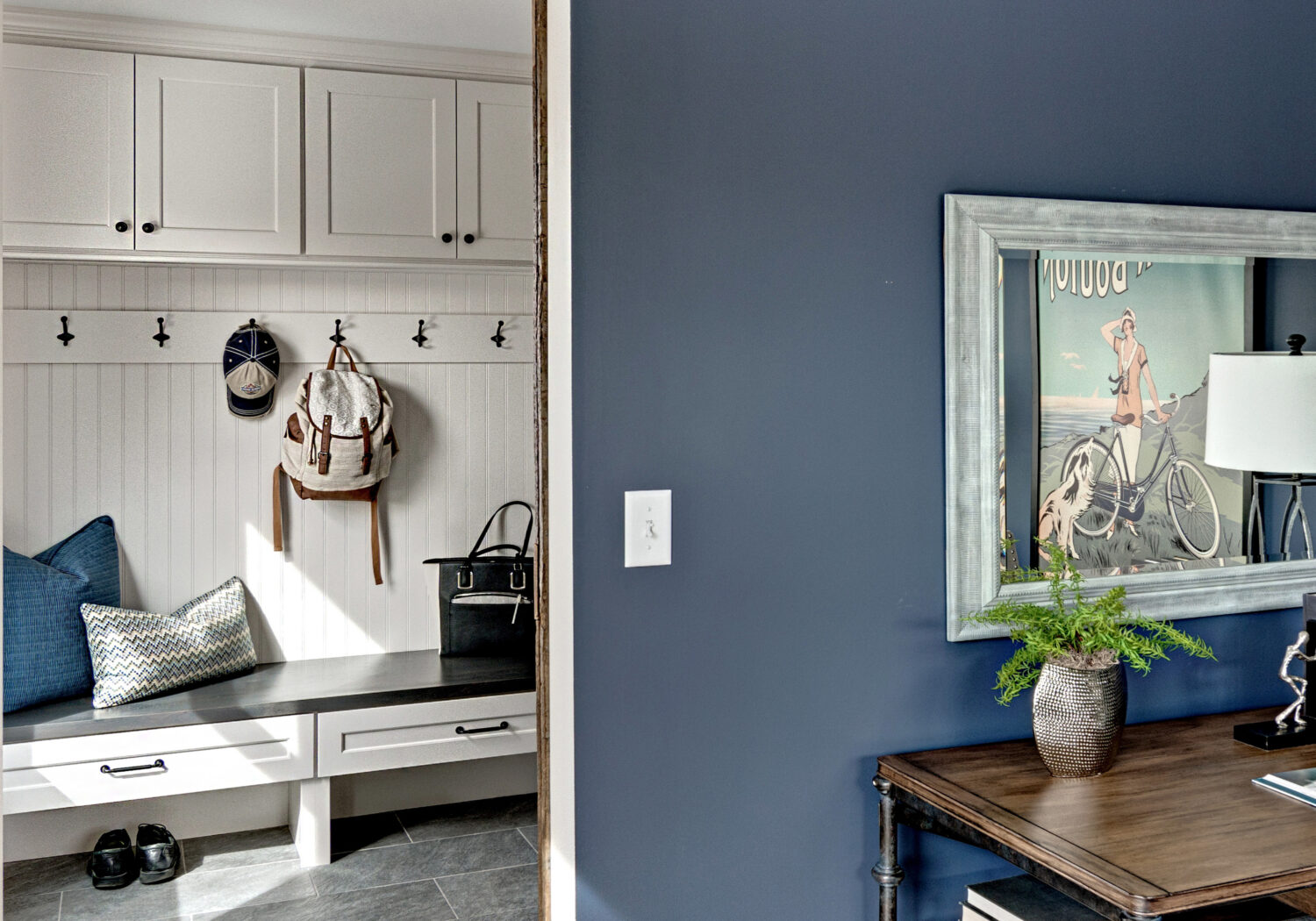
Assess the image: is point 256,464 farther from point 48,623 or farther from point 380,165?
point 380,165

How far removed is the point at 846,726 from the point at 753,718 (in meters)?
0.17

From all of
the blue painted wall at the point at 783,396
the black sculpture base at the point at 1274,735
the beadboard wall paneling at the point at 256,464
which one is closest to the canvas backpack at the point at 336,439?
the beadboard wall paneling at the point at 256,464

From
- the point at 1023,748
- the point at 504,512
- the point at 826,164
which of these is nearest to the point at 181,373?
the point at 504,512

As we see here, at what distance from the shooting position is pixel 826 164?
1678 millimetres

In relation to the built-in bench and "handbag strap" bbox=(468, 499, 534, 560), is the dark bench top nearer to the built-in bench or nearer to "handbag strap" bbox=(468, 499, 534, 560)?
the built-in bench

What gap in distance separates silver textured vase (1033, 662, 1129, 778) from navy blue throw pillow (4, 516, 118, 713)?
8.37 ft

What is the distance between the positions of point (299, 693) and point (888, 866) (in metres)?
1.93

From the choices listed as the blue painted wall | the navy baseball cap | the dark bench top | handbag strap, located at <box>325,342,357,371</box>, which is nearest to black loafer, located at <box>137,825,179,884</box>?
the dark bench top

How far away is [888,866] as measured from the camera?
1.62 meters

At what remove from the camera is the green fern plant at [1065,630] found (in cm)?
156

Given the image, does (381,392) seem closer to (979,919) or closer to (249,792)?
(249,792)

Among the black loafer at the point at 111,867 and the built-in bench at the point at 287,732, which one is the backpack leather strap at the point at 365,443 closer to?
the built-in bench at the point at 287,732

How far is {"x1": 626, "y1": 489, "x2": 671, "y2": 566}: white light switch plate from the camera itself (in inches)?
62.4

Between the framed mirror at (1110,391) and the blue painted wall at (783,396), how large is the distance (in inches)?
2.2
